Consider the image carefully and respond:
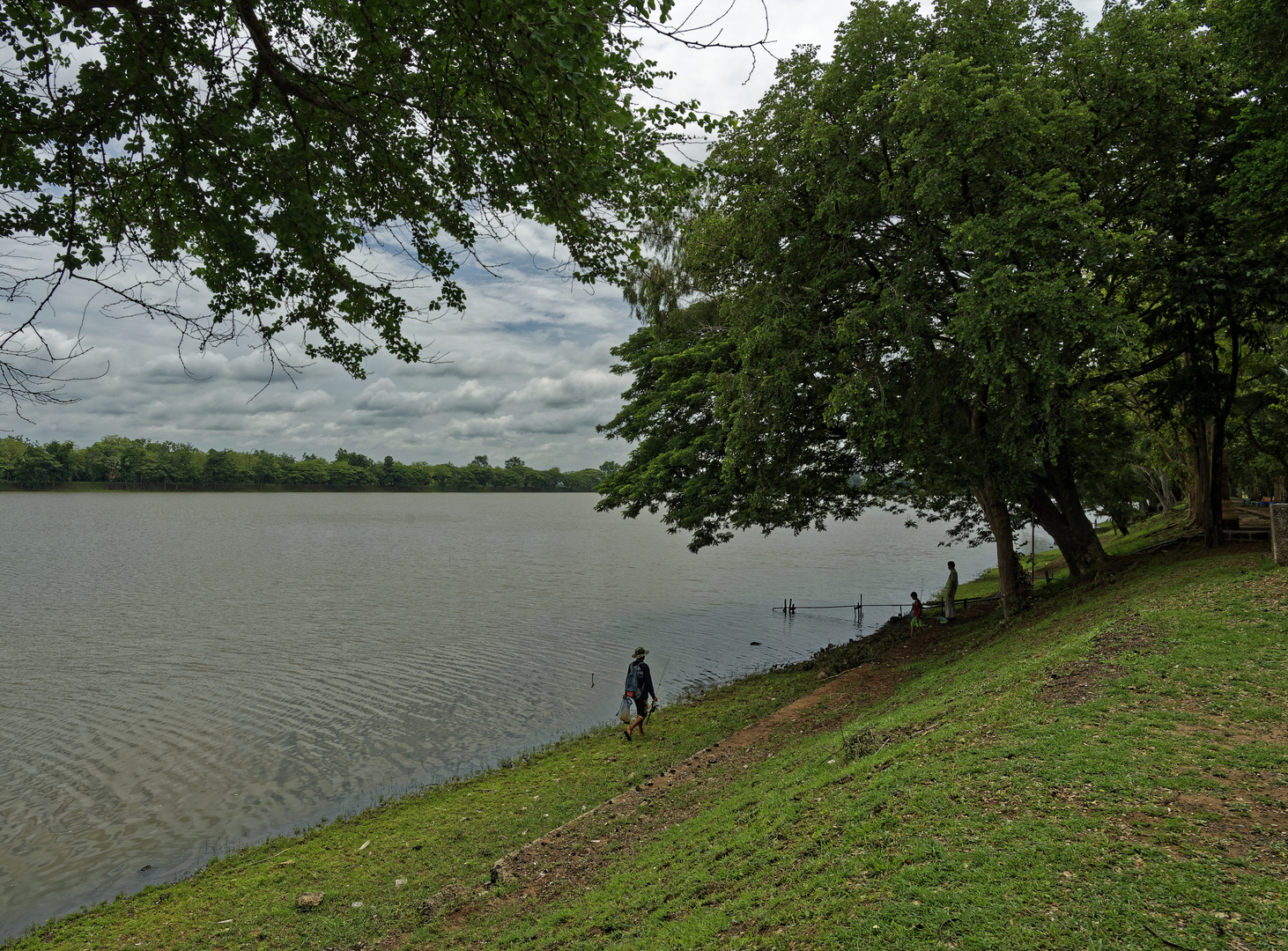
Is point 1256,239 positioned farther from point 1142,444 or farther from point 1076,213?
point 1142,444

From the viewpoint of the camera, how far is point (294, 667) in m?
22.3

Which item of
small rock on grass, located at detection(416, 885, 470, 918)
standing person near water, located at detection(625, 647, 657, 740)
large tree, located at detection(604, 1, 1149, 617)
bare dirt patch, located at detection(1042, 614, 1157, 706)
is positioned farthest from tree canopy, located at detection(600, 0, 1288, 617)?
small rock on grass, located at detection(416, 885, 470, 918)

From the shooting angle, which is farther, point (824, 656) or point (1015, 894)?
point (824, 656)

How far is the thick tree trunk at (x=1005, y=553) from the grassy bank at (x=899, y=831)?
3472 millimetres

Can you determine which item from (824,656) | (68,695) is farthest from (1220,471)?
(68,695)

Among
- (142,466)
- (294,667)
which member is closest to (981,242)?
(294,667)

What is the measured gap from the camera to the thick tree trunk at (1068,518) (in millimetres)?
19172

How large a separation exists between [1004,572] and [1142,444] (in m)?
21.0

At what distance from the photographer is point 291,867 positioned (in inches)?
393

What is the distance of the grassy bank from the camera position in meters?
4.87

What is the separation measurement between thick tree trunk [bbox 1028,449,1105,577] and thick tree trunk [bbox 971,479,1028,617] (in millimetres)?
1892

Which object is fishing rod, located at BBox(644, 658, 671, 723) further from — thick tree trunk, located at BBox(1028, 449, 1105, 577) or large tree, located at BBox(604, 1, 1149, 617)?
thick tree trunk, located at BBox(1028, 449, 1105, 577)

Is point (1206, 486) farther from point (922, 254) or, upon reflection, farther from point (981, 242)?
point (981, 242)

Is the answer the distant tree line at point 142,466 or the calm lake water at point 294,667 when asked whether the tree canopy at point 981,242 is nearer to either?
the calm lake water at point 294,667
